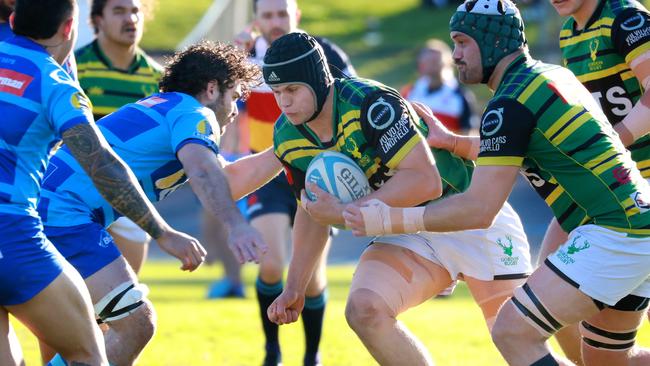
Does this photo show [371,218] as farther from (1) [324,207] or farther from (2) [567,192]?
(2) [567,192]

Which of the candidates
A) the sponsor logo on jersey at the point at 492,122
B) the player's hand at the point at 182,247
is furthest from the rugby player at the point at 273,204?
the player's hand at the point at 182,247

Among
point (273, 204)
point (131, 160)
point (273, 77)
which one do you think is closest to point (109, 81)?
point (273, 204)

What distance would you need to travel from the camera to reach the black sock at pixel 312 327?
7762 millimetres

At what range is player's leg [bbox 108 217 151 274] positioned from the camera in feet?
24.2

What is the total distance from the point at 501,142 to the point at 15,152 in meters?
2.06

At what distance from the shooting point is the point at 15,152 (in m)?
4.61

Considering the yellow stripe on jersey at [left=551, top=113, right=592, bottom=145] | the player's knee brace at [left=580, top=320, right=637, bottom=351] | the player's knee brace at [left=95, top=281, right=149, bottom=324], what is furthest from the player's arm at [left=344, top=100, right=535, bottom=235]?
the player's knee brace at [left=95, top=281, right=149, bottom=324]

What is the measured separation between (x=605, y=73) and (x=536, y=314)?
2106 mm

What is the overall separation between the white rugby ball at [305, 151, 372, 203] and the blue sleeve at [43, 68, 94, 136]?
4.14 feet

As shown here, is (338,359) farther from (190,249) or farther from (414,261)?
(190,249)

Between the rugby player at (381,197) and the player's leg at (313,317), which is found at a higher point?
the rugby player at (381,197)

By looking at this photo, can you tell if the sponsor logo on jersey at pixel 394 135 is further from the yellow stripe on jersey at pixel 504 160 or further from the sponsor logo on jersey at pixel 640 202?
the sponsor logo on jersey at pixel 640 202

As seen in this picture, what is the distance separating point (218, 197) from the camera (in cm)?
501

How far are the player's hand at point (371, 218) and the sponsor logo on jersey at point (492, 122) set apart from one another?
1.93 feet
